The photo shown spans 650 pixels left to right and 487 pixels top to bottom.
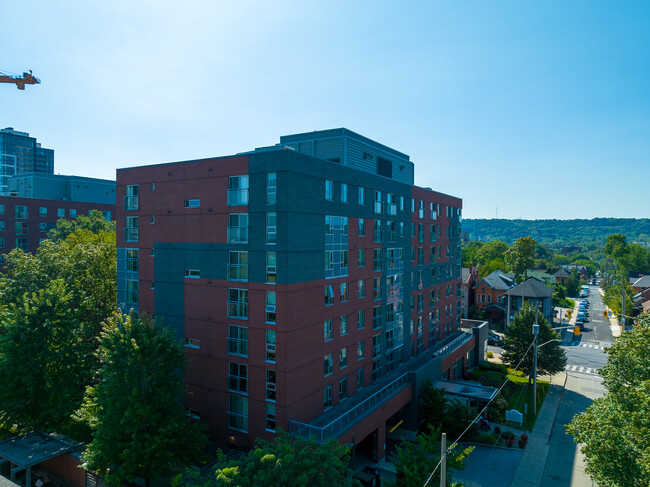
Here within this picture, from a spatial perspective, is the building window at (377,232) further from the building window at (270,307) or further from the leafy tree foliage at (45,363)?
the leafy tree foliage at (45,363)

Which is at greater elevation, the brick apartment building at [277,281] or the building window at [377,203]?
the building window at [377,203]

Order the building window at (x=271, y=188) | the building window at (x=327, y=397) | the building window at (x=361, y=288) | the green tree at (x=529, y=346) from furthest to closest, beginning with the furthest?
1. the green tree at (x=529, y=346)
2. the building window at (x=361, y=288)
3. the building window at (x=327, y=397)
4. the building window at (x=271, y=188)

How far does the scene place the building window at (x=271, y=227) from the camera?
82.8 feet

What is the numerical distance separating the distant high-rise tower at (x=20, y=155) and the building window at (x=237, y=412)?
13188cm

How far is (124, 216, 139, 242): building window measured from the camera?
31766mm

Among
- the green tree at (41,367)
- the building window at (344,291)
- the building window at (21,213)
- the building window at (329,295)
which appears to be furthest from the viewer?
the building window at (21,213)

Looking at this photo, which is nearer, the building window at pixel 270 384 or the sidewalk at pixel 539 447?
the building window at pixel 270 384

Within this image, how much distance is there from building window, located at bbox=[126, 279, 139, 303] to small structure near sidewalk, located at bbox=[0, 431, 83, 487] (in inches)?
397

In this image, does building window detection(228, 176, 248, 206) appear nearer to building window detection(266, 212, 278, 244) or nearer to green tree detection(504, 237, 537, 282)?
building window detection(266, 212, 278, 244)

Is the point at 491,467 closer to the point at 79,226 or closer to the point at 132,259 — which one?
the point at 132,259

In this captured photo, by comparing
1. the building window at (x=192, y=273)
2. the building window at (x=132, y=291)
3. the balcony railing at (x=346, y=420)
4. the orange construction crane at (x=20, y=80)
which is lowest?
the balcony railing at (x=346, y=420)

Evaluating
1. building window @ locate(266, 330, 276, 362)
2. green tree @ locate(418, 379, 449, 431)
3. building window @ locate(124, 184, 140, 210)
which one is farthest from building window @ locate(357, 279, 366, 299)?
building window @ locate(124, 184, 140, 210)

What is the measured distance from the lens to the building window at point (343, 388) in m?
30.8

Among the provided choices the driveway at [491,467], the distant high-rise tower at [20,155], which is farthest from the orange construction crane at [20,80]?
the distant high-rise tower at [20,155]
